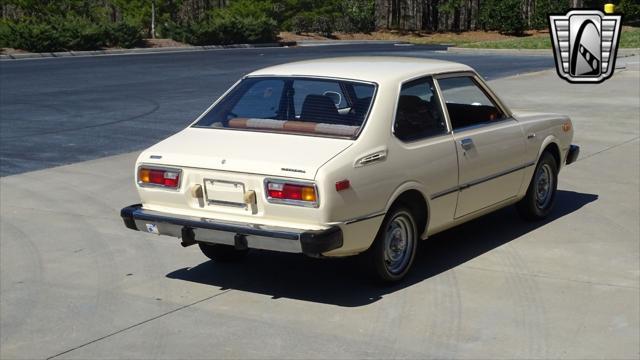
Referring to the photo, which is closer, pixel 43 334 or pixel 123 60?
pixel 43 334

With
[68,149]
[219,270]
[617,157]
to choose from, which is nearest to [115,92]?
[68,149]

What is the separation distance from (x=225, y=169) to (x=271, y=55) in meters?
34.4

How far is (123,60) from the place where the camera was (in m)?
36.5

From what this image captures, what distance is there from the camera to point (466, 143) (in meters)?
7.83

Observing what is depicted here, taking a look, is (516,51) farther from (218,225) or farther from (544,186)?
(218,225)

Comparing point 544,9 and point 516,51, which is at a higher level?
point 544,9

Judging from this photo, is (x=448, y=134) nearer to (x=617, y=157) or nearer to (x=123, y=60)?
(x=617, y=157)

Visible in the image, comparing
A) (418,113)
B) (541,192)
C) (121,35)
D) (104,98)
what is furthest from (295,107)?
(121,35)

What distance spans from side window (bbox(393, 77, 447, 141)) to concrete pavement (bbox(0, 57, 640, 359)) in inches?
42.0

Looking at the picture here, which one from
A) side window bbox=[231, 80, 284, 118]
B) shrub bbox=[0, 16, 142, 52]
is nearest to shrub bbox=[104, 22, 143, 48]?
shrub bbox=[0, 16, 142, 52]

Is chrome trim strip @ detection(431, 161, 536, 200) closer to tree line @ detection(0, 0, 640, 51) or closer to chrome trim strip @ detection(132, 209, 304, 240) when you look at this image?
→ chrome trim strip @ detection(132, 209, 304, 240)

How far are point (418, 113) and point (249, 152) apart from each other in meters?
1.46

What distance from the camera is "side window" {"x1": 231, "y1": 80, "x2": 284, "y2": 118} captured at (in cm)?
760

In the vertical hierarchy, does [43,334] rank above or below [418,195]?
below
